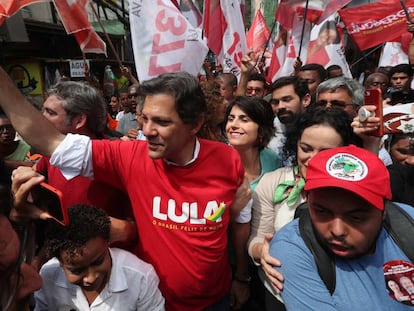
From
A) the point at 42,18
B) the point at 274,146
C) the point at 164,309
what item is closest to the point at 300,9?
the point at 274,146

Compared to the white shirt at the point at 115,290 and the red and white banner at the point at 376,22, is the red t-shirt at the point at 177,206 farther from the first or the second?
the red and white banner at the point at 376,22

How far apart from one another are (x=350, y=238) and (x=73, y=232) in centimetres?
102

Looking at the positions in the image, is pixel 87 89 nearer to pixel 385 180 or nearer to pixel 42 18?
pixel 385 180

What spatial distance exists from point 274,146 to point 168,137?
56.4 inches

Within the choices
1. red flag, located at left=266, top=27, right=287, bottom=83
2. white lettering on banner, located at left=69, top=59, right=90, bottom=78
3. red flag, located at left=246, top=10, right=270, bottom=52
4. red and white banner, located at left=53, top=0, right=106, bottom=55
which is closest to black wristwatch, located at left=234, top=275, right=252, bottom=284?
red and white banner, located at left=53, top=0, right=106, bottom=55

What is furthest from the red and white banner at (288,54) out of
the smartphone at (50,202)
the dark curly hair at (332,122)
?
the smartphone at (50,202)

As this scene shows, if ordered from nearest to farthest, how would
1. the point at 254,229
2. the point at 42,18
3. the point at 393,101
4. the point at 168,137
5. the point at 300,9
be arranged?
1. the point at 168,137
2. the point at 254,229
3. the point at 393,101
4. the point at 300,9
5. the point at 42,18

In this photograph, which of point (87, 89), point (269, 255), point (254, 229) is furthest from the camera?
point (87, 89)

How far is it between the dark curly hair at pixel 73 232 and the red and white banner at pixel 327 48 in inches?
195

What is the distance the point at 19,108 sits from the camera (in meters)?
1.37

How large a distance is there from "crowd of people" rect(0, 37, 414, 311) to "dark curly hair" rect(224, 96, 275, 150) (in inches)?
0.8

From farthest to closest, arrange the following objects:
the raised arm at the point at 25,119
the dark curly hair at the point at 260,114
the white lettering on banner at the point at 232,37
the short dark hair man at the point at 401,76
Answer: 1. the short dark hair man at the point at 401,76
2. the white lettering on banner at the point at 232,37
3. the dark curly hair at the point at 260,114
4. the raised arm at the point at 25,119

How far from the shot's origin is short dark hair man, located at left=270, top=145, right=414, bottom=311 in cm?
109

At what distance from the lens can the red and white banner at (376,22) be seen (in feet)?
18.3
